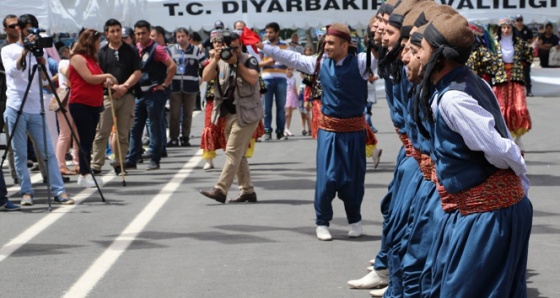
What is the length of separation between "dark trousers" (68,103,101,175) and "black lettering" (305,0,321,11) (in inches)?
134

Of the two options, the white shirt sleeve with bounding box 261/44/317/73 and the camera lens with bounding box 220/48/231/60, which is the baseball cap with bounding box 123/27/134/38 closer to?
the camera lens with bounding box 220/48/231/60

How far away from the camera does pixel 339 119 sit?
9.61 metres

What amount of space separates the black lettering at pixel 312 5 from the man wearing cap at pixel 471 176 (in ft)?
34.6

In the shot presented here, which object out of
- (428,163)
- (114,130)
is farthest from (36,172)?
(428,163)

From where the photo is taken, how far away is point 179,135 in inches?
769

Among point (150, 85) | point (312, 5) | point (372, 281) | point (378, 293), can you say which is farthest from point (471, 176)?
point (150, 85)

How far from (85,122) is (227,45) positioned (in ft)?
8.37

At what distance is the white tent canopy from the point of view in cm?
1544

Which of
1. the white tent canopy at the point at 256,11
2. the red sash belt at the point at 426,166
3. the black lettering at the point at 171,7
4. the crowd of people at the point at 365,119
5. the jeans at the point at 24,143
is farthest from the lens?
the black lettering at the point at 171,7

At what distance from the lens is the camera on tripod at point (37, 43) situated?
458 inches

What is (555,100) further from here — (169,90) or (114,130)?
(114,130)

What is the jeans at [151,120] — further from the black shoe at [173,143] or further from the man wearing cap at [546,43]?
the man wearing cap at [546,43]

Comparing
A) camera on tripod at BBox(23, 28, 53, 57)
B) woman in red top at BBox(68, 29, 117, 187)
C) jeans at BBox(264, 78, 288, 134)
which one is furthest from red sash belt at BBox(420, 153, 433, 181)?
jeans at BBox(264, 78, 288, 134)

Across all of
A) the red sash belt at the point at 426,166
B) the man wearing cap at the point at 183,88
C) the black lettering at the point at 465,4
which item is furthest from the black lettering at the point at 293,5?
the red sash belt at the point at 426,166
